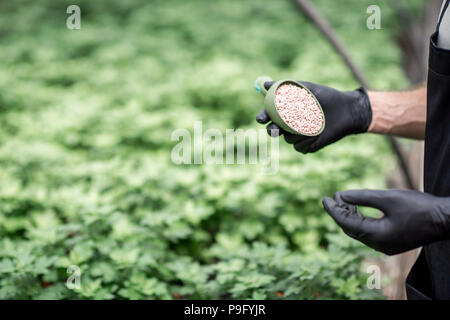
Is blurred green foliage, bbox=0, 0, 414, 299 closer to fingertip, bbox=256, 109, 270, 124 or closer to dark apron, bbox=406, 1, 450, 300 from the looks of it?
dark apron, bbox=406, 1, 450, 300

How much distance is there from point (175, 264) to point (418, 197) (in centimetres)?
115

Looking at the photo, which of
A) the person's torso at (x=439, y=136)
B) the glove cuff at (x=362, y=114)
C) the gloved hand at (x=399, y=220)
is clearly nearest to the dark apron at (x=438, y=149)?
the person's torso at (x=439, y=136)

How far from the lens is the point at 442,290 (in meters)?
1.26

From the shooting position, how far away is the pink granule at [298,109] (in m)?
1.42

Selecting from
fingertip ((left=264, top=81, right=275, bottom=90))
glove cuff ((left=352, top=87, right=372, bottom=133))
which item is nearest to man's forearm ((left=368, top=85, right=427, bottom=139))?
glove cuff ((left=352, top=87, right=372, bottom=133))

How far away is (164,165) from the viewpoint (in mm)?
2717

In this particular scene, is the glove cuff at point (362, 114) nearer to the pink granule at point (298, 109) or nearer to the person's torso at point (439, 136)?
the pink granule at point (298, 109)

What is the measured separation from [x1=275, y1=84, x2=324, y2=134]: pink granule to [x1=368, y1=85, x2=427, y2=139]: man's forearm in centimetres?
29

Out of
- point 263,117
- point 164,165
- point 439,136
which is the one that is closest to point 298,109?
point 263,117

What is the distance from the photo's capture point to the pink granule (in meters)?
1.42

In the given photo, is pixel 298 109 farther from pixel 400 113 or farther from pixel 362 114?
pixel 400 113

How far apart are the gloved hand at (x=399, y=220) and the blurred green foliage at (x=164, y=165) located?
1.86ft
